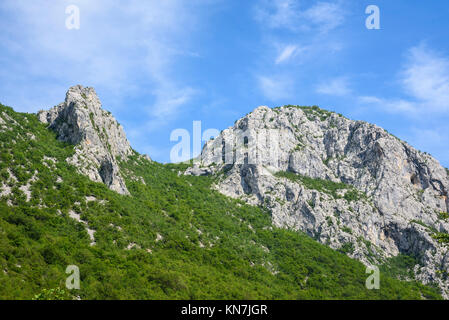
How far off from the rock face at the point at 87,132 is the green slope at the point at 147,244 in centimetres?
322

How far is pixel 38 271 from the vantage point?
50.9 m

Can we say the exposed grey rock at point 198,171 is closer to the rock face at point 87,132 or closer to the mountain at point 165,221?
the mountain at point 165,221

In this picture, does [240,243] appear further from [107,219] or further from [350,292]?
[107,219]

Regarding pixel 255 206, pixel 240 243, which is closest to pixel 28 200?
pixel 240 243

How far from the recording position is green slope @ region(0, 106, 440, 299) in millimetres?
56281

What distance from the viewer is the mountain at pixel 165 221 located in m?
59.0

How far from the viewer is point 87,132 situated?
8975 centimetres

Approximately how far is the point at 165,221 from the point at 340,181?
215 ft
